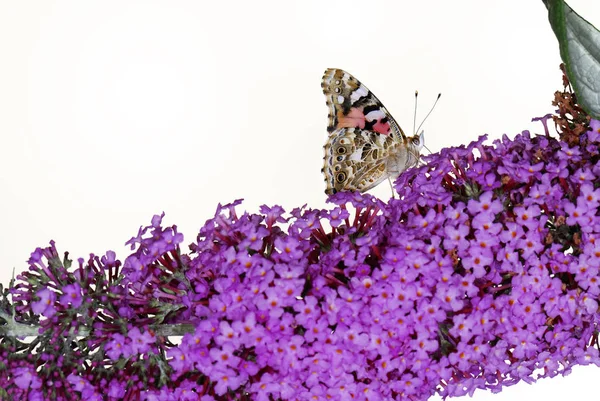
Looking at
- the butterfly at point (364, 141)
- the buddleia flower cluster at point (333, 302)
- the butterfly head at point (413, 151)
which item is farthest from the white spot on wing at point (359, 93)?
Answer: the buddleia flower cluster at point (333, 302)

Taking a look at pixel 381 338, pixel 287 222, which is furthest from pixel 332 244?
pixel 381 338

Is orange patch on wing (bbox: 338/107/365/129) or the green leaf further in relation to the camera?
orange patch on wing (bbox: 338/107/365/129)

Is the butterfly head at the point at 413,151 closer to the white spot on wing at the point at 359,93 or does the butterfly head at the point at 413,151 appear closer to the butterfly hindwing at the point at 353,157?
the butterfly hindwing at the point at 353,157

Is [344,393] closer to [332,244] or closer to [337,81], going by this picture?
[332,244]

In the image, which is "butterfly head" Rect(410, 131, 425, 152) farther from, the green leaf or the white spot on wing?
the green leaf

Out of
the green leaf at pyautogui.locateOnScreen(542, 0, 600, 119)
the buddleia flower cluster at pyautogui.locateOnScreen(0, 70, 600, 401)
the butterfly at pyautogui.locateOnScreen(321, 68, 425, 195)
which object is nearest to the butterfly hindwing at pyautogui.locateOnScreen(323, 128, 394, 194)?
the butterfly at pyautogui.locateOnScreen(321, 68, 425, 195)

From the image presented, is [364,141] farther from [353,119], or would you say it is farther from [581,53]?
[581,53]
